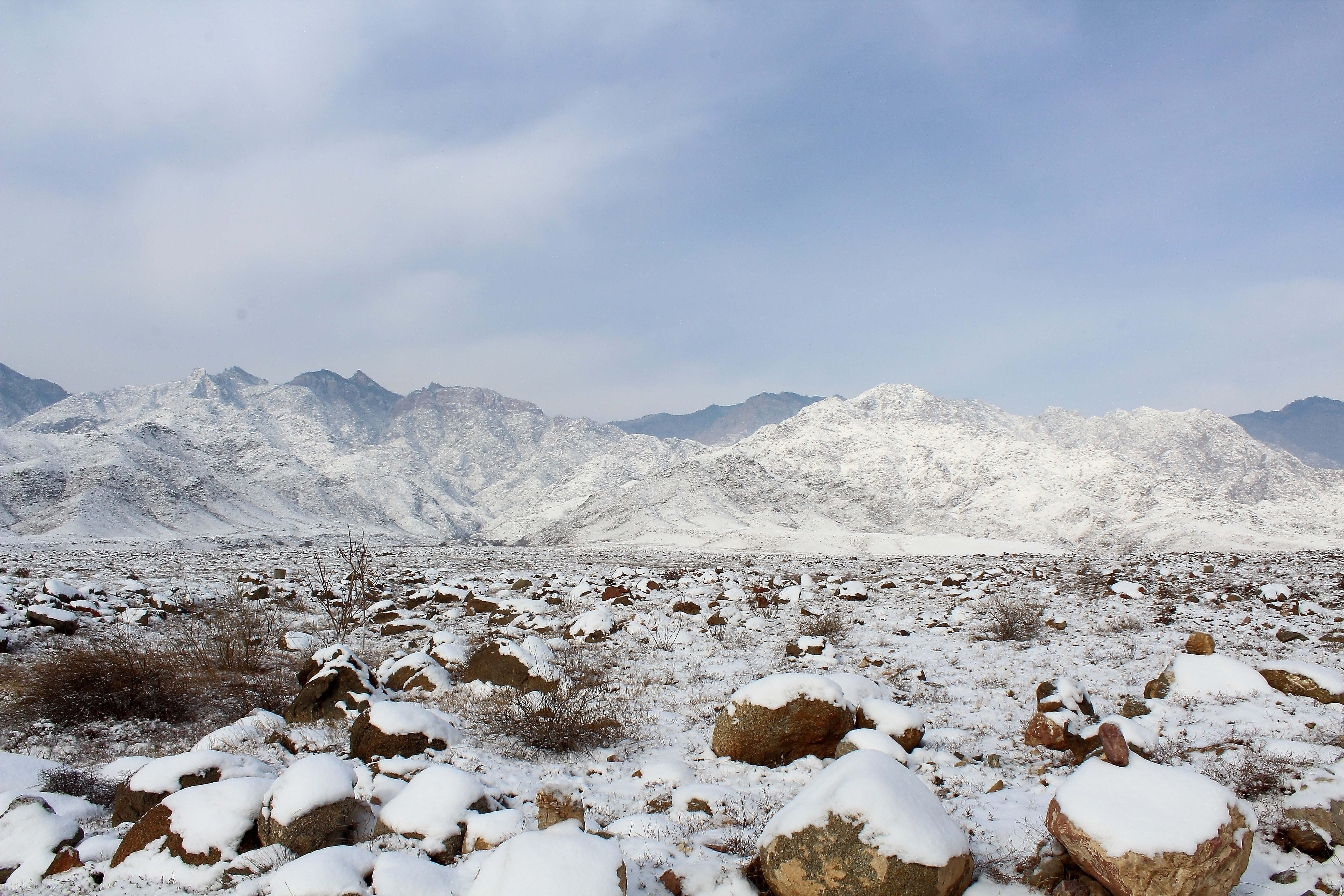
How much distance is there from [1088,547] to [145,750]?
293 ft

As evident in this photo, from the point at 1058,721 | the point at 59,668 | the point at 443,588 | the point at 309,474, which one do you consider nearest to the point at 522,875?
the point at 1058,721

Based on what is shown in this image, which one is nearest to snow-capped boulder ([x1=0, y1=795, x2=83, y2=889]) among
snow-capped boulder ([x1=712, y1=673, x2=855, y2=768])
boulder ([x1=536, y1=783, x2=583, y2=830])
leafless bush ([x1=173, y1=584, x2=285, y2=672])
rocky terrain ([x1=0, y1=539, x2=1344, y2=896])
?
rocky terrain ([x1=0, y1=539, x2=1344, y2=896])

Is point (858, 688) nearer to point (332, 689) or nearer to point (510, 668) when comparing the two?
point (510, 668)

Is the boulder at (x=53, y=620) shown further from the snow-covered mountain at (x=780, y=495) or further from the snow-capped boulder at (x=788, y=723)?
the snow-covered mountain at (x=780, y=495)

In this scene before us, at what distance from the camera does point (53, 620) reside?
11859 millimetres

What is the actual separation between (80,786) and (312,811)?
2.71m

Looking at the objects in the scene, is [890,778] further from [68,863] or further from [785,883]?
[68,863]

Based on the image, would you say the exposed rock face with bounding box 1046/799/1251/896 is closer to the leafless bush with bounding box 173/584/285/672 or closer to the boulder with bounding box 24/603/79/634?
the leafless bush with bounding box 173/584/285/672

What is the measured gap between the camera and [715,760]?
646cm

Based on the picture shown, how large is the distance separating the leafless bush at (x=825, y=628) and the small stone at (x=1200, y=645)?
218 inches

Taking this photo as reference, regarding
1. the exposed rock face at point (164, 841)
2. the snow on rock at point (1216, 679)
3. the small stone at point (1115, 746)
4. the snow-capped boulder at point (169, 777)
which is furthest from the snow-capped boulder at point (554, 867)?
the snow on rock at point (1216, 679)

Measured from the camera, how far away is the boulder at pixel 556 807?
4570mm

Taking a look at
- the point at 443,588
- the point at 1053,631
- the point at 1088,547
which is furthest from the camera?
the point at 1088,547

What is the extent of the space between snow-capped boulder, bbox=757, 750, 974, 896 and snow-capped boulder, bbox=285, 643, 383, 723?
19.8 feet
